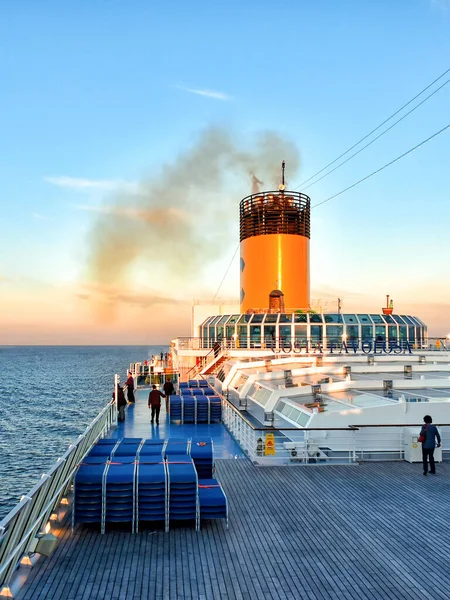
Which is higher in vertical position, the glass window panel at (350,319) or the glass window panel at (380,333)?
the glass window panel at (350,319)

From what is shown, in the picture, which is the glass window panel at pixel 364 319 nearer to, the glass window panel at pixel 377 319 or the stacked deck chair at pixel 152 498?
the glass window panel at pixel 377 319

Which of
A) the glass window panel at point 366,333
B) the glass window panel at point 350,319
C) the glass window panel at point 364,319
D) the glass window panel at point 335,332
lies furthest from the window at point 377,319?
the glass window panel at point 335,332

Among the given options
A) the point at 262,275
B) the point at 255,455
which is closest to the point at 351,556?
the point at 255,455

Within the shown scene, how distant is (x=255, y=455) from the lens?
1330 cm

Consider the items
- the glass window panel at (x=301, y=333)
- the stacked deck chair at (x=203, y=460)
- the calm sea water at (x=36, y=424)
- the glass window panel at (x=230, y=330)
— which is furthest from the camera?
the glass window panel at (x=230, y=330)

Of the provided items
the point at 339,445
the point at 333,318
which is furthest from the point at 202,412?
the point at 333,318

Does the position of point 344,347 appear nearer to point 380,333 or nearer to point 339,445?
point 380,333

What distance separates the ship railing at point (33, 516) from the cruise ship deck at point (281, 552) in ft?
0.94

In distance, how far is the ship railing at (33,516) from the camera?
6480 millimetres

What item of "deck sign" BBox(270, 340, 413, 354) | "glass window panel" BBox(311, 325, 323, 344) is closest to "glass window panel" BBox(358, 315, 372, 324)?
"deck sign" BBox(270, 340, 413, 354)

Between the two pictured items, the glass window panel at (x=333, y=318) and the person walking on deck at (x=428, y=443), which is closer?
the person walking on deck at (x=428, y=443)

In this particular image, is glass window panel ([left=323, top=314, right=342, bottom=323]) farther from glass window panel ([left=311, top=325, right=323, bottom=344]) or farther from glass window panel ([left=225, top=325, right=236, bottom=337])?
glass window panel ([left=225, top=325, right=236, bottom=337])

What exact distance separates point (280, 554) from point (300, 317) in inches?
1306

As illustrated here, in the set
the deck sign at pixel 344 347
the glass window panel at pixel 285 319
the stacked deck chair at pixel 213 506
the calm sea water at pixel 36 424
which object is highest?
the glass window panel at pixel 285 319
